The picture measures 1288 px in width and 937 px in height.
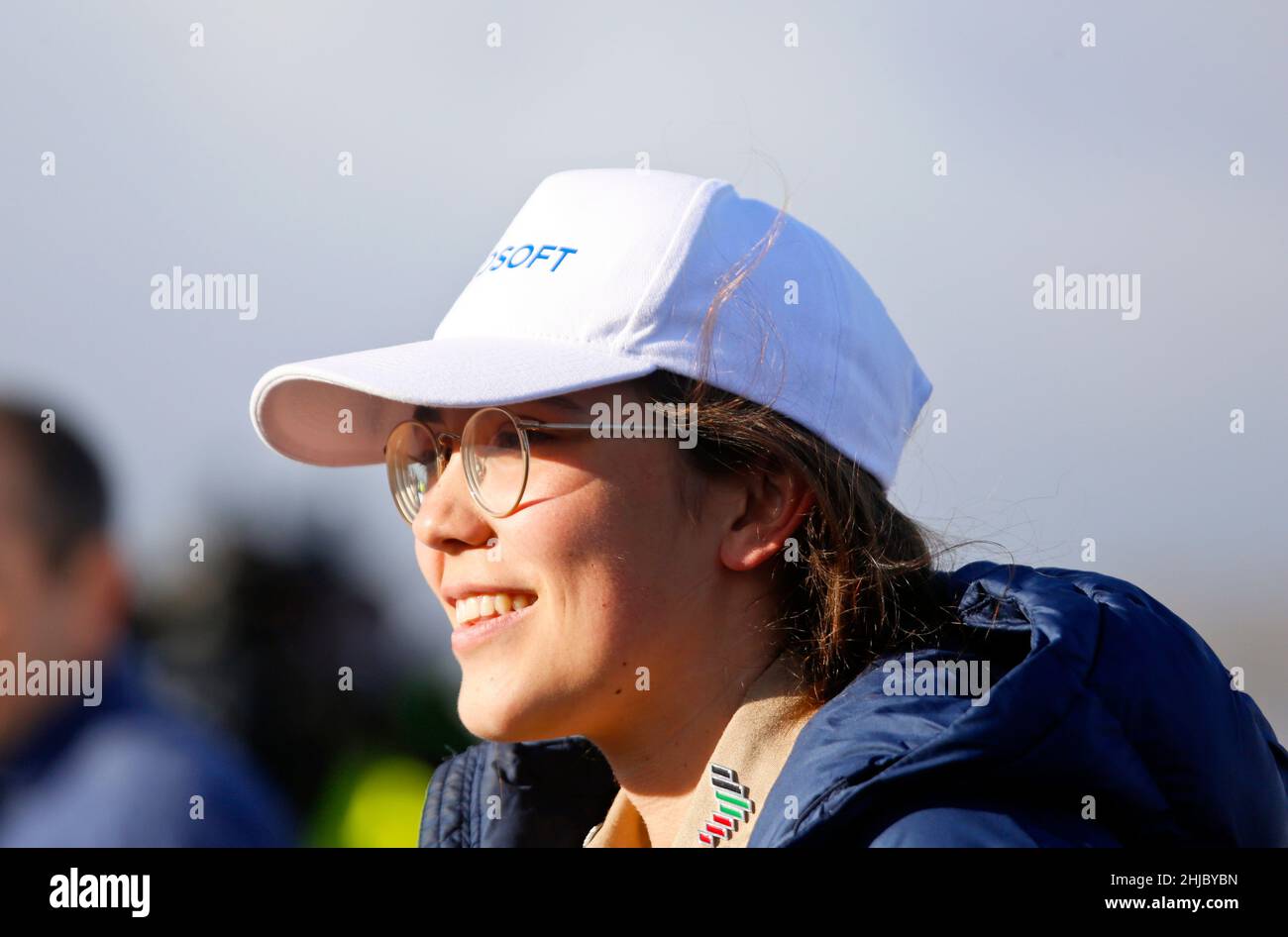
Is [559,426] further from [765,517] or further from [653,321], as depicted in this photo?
[765,517]

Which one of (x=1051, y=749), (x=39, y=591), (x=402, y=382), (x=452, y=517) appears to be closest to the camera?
(x=1051, y=749)

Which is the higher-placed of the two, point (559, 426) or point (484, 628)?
point (559, 426)

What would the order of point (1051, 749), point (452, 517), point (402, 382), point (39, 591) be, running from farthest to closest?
point (39, 591), point (452, 517), point (402, 382), point (1051, 749)

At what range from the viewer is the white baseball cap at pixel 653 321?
226 centimetres

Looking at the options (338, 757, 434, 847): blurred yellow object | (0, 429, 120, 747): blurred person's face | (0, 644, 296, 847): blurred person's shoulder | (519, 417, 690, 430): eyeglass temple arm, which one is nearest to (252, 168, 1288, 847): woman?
(519, 417, 690, 430): eyeglass temple arm

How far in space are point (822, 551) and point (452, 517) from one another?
2.08ft

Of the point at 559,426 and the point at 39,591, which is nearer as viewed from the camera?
the point at 559,426

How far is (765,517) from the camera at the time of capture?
2.38 metres

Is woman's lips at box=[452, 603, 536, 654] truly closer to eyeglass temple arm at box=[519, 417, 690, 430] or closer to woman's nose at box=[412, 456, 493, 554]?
woman's nose at box=[412, 456, 493, 554]

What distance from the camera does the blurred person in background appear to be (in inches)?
120

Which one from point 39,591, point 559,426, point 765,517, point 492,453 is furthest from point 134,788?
point 765,517

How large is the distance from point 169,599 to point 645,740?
5.66 metres

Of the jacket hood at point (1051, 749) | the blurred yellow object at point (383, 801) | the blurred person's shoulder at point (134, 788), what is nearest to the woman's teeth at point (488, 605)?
the jacket hood at point (1051, 749)
